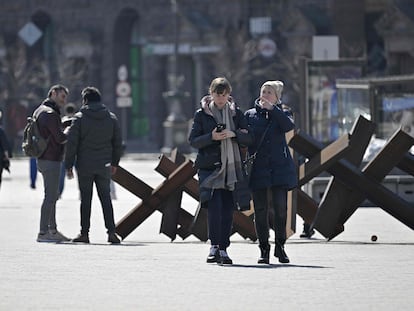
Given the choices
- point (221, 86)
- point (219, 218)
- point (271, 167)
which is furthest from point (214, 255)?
point (221, 86)

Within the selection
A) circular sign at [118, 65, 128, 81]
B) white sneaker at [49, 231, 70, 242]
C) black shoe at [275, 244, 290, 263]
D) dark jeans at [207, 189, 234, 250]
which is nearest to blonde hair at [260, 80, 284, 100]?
dark jeans at [207, 189, 234, 250]

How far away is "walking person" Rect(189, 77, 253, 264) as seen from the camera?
15.5 meters

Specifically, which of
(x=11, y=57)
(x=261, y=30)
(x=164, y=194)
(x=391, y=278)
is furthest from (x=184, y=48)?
(x=391, y=278)

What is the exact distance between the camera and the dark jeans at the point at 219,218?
51.1 ft

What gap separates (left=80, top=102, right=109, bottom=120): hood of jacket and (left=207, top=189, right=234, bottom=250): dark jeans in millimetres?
3321

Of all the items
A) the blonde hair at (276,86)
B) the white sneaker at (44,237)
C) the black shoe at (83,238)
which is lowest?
the white sneaker at (44,237)

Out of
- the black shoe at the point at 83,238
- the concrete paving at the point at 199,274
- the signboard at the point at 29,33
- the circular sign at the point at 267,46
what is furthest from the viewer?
the signboard at the point at 29,33

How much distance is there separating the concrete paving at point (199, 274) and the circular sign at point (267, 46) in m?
→ 47.0

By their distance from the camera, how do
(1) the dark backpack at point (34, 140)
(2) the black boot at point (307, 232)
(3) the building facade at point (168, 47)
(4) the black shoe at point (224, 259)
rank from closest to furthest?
(4) the black shoe at point (224, 259)
(1) the dark backpack at point (34, 140)
(2) the black boot at point (307, 232)
(3) the building facade at point (168, 47)

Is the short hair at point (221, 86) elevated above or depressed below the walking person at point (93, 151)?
above

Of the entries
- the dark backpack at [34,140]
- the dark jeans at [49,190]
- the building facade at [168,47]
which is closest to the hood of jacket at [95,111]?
the dark backpack at [34,140]

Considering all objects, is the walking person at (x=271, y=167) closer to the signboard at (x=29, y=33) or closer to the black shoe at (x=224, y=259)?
the black shoe at (x=224, y=259)

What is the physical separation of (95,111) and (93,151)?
43 centimetres

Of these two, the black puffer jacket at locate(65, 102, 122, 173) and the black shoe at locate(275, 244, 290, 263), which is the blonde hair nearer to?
the black shoe at locate(275, 244, 290, 263)
